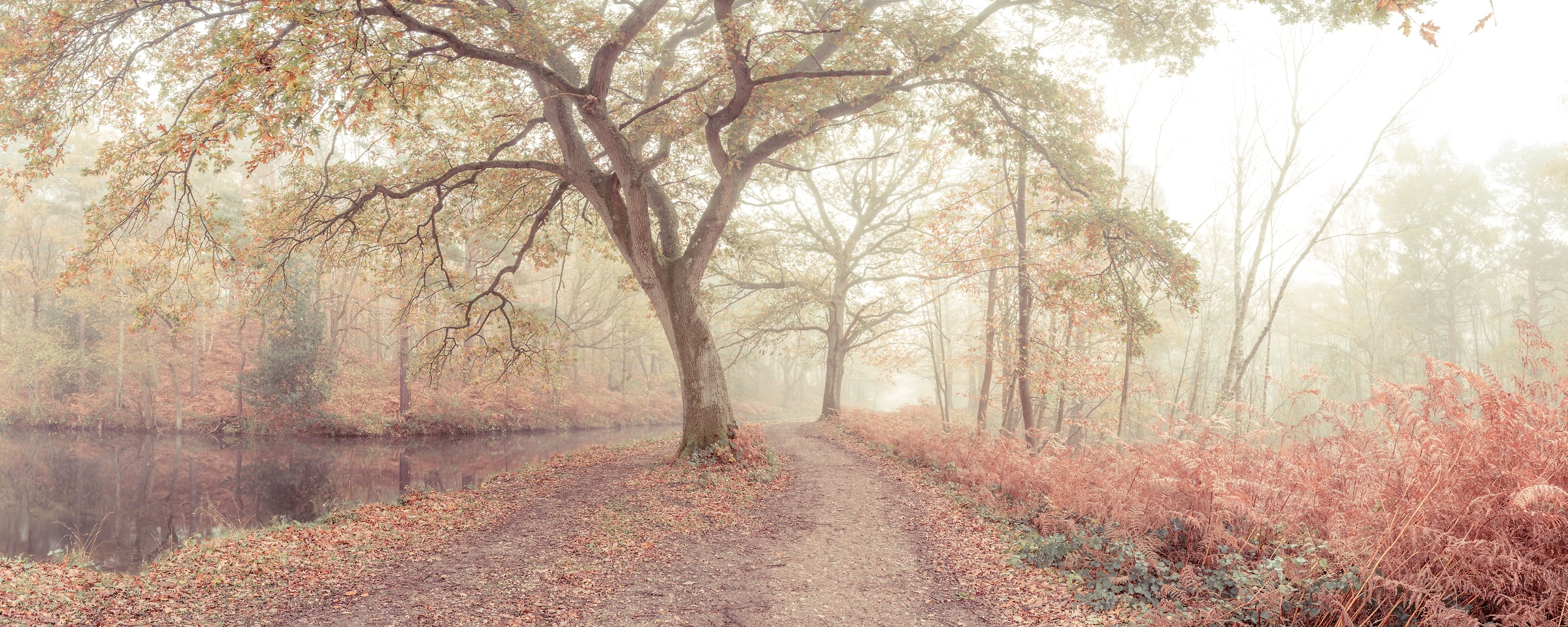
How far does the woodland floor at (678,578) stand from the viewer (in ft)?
16.3

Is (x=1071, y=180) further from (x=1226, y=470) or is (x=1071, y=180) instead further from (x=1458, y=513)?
(x=1458, y=513)

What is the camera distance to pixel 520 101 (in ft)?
39.1

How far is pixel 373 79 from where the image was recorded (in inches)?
255

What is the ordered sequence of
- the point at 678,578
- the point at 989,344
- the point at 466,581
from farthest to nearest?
1. the point at 989,344
2. the point at 678,578
3. the point at 466,581

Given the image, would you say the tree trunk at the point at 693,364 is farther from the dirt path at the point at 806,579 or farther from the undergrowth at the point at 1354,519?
the undergrowth at the point at 1354,519

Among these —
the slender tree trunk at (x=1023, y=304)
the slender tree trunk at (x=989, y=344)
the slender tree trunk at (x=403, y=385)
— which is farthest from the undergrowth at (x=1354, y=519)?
the slender tree trunk at (x=403, y=385)

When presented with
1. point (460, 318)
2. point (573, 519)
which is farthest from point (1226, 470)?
point (460, 318)

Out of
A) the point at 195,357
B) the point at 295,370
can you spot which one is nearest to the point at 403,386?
the point at 295,370

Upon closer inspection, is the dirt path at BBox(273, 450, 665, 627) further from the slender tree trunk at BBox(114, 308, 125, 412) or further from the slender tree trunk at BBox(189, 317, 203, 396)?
the slender tree trunk at BBox(114, 308, 125, 412)

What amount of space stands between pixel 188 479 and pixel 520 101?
40.8 feet

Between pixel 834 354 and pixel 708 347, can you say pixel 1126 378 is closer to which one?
pixel 708 347

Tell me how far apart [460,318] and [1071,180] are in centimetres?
1183

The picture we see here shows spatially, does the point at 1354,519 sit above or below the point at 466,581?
above

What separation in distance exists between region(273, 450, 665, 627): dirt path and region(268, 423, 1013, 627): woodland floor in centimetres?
2
